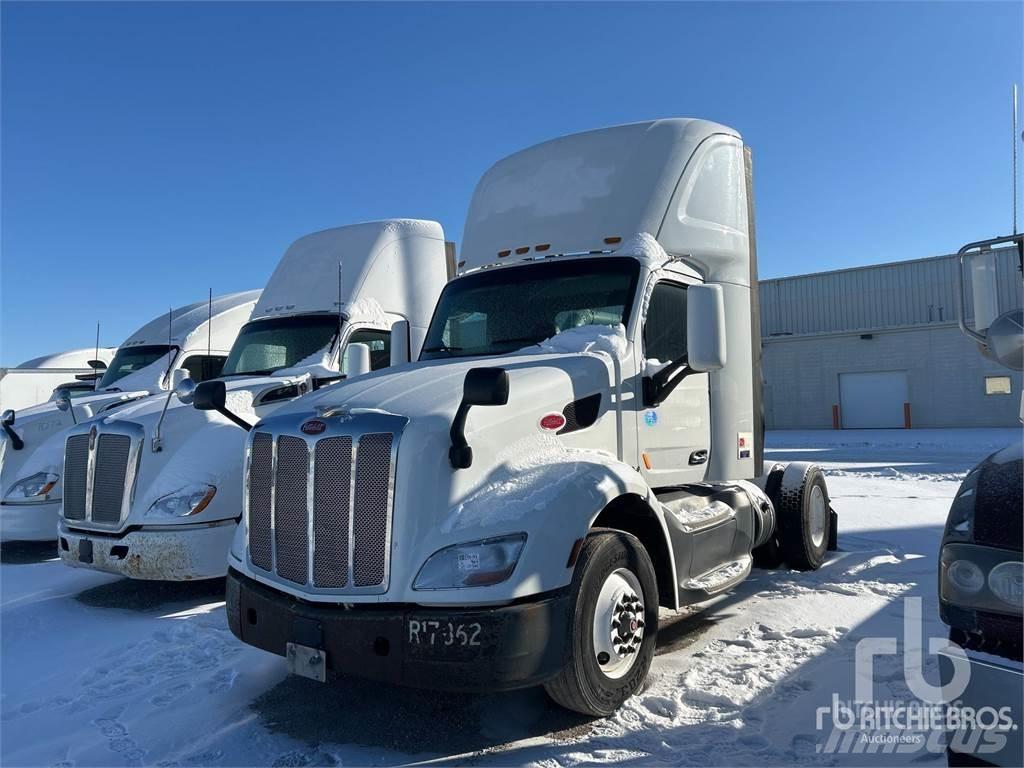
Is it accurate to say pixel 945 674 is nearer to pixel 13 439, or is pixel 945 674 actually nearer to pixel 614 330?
pixel 614 330

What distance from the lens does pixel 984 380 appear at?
27.7 m

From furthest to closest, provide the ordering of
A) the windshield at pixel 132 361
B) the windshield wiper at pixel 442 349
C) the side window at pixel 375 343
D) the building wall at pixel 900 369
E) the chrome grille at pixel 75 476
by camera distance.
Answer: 1. the building wall at pixel 900 369
2. the windshield at pixel 132 361
3. the side window at pixel 375 343
4. the chrome grille at pixel 75 476
5. the windshield wiper at pixel 442 349

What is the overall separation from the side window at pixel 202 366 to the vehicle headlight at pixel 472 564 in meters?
7.75

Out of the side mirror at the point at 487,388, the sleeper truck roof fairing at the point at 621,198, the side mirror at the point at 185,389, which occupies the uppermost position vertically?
the sleeper truck roof fairing at the point at 621,198

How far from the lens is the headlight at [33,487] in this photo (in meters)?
8.55

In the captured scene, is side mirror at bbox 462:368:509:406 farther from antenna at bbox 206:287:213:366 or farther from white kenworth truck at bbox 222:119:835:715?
antenna at bbox 206:287:213:366

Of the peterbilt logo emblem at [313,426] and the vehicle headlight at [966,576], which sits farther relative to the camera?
the peterbilt logo emblem at [313,426]

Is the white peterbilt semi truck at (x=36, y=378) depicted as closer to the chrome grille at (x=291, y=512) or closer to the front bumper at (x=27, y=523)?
the front bumper at (x=27, y=523)

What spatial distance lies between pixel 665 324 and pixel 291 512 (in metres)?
2.91

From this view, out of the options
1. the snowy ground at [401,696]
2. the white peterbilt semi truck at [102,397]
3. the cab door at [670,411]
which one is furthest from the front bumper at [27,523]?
the cab door at [670,411]

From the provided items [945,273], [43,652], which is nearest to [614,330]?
[43,652]

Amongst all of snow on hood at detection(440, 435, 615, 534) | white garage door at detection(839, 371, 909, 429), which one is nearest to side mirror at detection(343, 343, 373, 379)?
snow on hood at detection(440, 435, 615, 534)

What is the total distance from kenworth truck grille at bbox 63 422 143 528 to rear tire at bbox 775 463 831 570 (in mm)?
6007

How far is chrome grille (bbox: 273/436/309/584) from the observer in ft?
13.4
